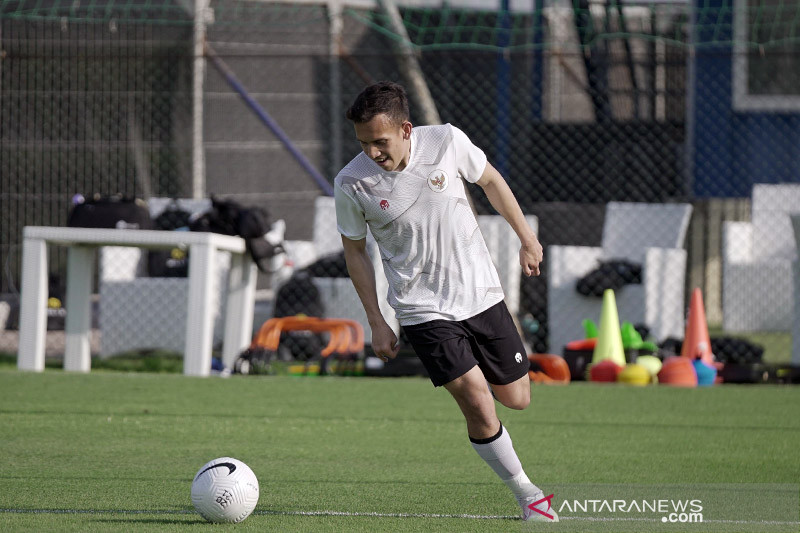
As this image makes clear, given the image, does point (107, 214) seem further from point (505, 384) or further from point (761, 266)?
point (505, 384)

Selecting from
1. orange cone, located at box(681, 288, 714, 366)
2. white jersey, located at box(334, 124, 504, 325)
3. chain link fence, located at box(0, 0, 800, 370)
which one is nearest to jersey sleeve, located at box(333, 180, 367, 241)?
white jersey, located at box(334, 124, 504, 325)

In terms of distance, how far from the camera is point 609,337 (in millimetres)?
9070

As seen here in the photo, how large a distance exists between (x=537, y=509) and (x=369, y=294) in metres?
0.91

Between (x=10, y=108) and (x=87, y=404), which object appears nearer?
(x=87, y=404)

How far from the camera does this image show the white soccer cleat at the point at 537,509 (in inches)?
157

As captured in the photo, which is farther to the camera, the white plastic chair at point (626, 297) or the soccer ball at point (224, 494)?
the white plastic chair at point (626, 297)

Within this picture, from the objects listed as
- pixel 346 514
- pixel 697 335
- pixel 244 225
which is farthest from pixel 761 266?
pixel 346 514

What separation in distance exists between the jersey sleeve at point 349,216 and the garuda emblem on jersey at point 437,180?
0.85 ft

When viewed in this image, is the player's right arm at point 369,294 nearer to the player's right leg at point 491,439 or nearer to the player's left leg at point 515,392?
the player's right leg at point 491,439

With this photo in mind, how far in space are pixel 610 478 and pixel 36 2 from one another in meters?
11.9

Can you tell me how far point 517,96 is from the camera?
14297 mm

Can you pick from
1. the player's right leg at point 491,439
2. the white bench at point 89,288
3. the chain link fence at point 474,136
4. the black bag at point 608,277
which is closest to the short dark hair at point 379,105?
the player's right leg at point 491,439

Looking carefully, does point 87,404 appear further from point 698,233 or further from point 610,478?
point 698,233

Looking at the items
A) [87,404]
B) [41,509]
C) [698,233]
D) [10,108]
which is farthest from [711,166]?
[41,509]
